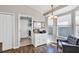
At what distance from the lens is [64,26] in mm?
5633

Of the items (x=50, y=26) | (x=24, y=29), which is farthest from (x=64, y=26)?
(x=24, y=29)

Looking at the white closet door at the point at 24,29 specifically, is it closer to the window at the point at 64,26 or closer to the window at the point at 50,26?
the window at the point at 50,26

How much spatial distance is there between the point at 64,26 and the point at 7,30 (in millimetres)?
2982

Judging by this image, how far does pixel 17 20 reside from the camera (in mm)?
5059

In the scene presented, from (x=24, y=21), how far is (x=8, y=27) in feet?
6.41

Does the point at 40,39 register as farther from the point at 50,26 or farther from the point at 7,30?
the point at 7,30

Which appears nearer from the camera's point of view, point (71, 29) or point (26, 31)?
point (71, 29)

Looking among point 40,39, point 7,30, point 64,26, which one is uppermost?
point 64,26

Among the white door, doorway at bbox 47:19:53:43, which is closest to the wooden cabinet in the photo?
doorway at bbox 47:19:53:43

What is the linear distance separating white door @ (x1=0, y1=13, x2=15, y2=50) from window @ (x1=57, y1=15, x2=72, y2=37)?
8.55ft

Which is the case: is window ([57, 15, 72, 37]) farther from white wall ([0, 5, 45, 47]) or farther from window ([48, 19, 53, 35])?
white wall ([0, 5, 45, 47])

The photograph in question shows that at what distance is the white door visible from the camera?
4.64 m
